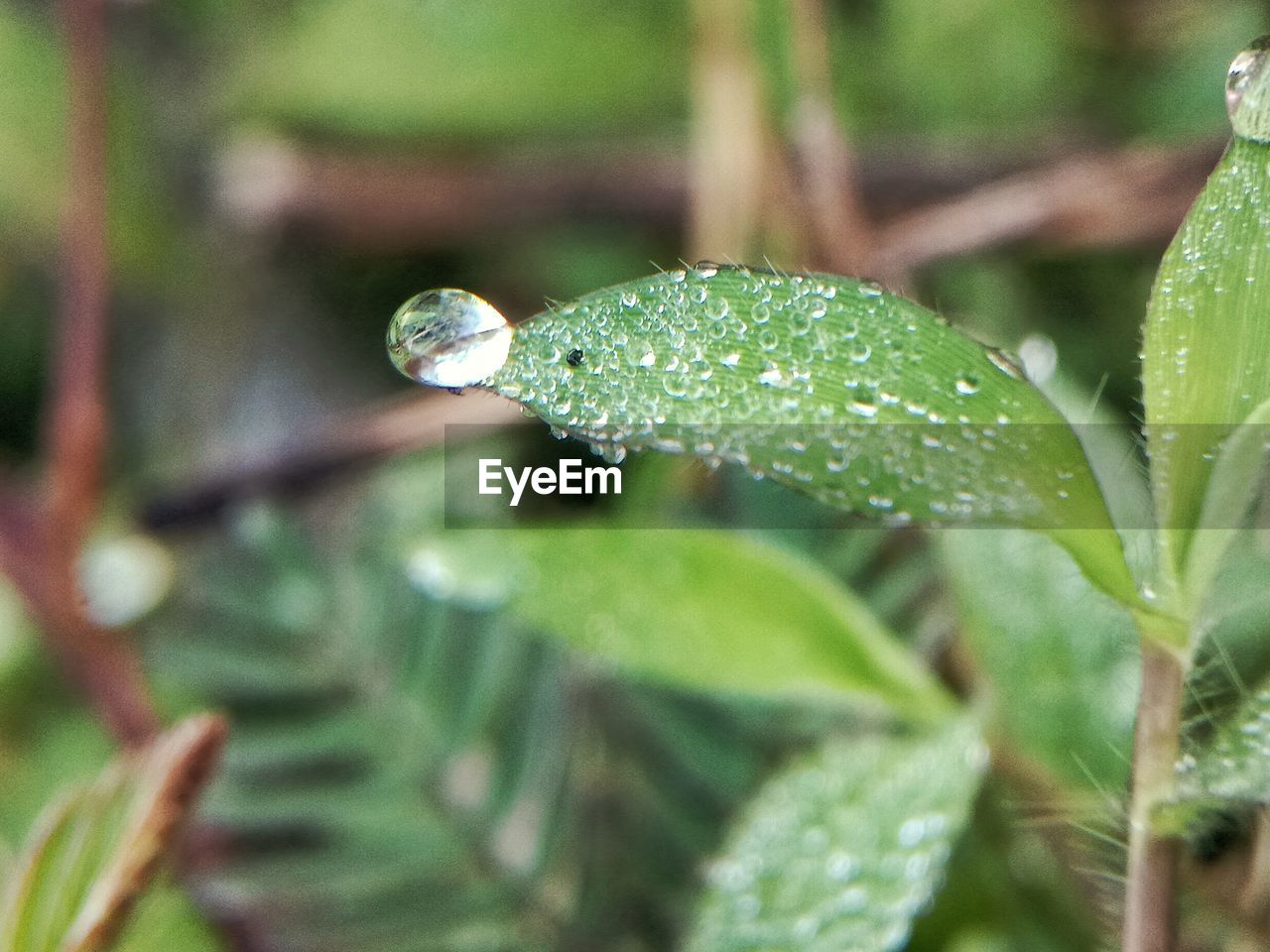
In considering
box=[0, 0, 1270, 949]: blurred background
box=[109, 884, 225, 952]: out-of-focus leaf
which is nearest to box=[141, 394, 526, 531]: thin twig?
box=[0, 0, 1270, 949]: blurred background

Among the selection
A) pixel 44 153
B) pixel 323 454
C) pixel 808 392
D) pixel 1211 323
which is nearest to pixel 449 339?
pixel 808 392

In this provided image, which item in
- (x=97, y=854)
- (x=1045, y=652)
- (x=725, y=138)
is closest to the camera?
(x=97, y=854)

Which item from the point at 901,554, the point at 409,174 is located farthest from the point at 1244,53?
the point at 409,174

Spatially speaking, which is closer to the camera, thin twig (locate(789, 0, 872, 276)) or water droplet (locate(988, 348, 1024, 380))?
water droplet (locate(988, 348, 1024, 380))

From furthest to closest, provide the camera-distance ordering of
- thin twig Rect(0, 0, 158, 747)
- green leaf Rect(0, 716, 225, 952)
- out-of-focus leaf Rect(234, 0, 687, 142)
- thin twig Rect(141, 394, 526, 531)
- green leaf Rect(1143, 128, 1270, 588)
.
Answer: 1. out-of-focus leaf Rect(234, 0, 687, 142)
2. thin twig Rect(141, 394, 526, 531)
3. thin twig Rect(0, 0, 158, 747)
4. green leaf Rect(0, 716, 225, 952)
5. green leaf Rect(1143, 128, 1270, 588)

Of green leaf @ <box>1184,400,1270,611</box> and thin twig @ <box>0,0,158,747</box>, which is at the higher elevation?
thin twig @ <box>0,0,158,747</box>

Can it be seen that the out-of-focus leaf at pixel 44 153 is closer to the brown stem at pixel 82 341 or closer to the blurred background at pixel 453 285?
the blurred background at pixel 453 285

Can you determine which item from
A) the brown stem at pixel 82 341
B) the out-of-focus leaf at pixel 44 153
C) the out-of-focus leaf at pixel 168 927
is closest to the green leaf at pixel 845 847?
the out-of-focus leaf at pixel 168 927

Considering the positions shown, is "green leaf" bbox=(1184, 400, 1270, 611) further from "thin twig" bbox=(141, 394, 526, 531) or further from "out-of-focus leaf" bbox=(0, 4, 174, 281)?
"out-of-focus leaf" bbox=(0, 4, 174, 281)

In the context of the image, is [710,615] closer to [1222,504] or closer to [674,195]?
[1222,504]
